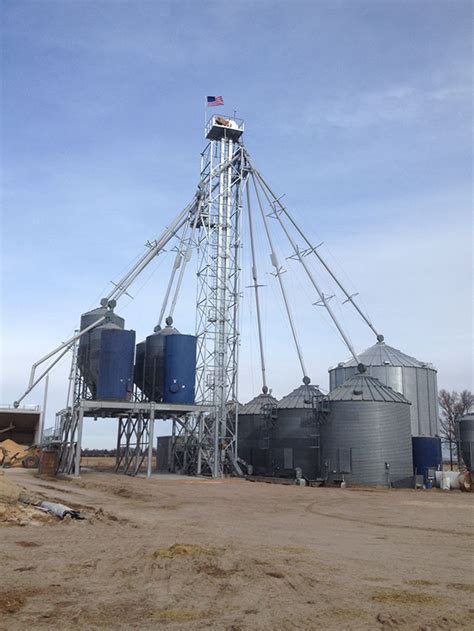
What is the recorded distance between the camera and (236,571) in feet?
39.6

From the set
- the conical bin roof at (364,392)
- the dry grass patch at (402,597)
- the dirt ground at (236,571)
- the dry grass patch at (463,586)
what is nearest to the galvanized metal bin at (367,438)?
the conical bin roof at (364,392)

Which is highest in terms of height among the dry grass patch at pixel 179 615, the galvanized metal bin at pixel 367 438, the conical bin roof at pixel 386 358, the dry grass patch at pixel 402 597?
the conical bin roof at pixel 386 358

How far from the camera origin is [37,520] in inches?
738

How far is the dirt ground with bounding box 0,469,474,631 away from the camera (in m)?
9.04

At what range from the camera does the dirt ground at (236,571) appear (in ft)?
29.7

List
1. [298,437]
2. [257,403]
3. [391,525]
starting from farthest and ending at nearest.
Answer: [257,403], [298,437], [391,525]

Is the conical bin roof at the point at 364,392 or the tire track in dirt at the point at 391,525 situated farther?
the conical bin roof at the point at 364,392

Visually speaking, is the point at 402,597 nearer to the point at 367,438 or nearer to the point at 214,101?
the point at 367,438

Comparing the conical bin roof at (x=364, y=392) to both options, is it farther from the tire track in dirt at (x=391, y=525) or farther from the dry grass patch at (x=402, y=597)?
the dry grass patch at (x=402, y=597)

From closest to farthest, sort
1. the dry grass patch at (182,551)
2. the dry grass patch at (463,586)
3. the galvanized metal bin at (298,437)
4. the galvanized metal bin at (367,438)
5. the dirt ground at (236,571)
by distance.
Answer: the dirt ground at (236,571) < the dry grass patch at (463,586) < the dry grass patch at (182,551) < the galvanized metal bin at (367,438) < the galvanized metal bin at (298,437)

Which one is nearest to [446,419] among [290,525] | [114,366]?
[114,366]

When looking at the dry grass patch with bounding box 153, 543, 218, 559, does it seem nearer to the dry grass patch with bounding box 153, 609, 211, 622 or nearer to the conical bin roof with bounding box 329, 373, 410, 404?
the dry grass patch with bounding box 153, 609, 211, 622

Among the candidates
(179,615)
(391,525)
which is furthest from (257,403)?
(179,615)

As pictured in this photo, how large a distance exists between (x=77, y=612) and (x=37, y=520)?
10.5 metres
